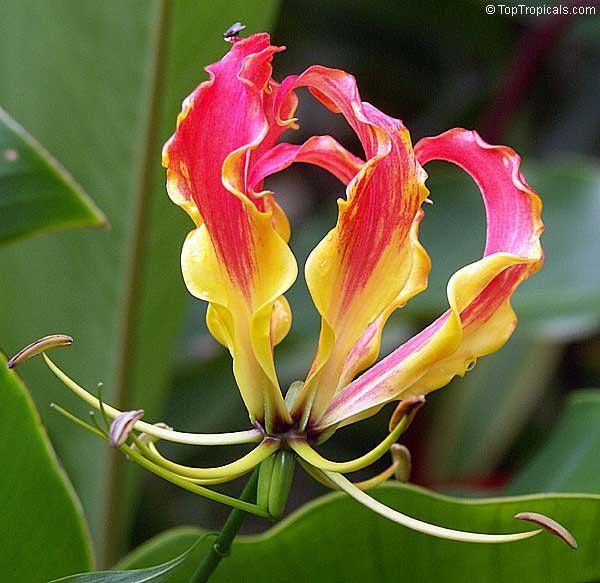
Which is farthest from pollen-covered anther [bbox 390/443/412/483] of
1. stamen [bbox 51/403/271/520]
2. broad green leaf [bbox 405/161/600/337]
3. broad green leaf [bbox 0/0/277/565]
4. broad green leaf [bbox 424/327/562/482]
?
broad green leaf [bbox 424/327/562/482]

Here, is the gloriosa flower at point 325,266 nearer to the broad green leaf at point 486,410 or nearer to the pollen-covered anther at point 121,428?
the pollen-covered anther at point 121,428

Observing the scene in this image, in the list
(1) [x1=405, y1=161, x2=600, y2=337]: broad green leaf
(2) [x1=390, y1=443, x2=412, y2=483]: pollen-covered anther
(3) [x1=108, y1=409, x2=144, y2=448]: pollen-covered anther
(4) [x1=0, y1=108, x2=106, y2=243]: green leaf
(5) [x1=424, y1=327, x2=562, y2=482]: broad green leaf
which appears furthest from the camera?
(5) [x1=424, y1=327, x2=562, y2=482]: broad green leaf

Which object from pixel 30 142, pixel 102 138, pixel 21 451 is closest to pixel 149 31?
pixel 102 138

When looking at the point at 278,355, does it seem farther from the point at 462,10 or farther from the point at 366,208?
the point at 366,208

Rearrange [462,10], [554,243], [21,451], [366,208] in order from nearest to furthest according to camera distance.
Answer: [366,208] < [21,451] < [554,243] < [462,10]

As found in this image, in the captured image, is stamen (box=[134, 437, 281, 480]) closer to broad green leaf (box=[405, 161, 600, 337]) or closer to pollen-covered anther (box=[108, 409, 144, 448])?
pollen-covered anther (box=[108, 409, 144, 448])

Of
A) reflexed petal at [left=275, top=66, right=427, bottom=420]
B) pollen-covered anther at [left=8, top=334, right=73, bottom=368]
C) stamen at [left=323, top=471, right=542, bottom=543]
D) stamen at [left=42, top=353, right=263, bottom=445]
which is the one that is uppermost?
reflexed petal at [left=275, top=66, right=427, bottom=420]

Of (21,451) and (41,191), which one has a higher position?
(41,191)
